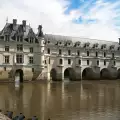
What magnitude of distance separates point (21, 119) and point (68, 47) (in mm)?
41213

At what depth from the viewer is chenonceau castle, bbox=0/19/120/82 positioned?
44406 millimetres

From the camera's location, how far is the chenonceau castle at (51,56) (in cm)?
4441

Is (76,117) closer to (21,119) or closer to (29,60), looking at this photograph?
(21,119)

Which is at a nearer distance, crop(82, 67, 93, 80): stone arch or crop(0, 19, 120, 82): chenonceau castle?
crop(0, 19, 120, 82): chenonceau castle

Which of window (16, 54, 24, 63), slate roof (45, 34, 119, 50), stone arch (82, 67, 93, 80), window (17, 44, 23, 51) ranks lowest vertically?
stone arch (82, 67, 93, 80)

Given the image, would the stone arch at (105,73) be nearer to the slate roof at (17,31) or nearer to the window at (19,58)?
the slate roof at (17,31)

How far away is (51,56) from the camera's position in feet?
167

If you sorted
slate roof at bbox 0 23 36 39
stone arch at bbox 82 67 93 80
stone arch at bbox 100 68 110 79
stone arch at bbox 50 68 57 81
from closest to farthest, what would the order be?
slate roof at bbox 0 23 36 39
stone arch at bbox 50 68 57 81
stone arch at bbox 82 67 93 80
stone arch at bbox 100 68 110 79

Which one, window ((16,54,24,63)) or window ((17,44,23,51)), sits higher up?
window ((17,44,23,51))

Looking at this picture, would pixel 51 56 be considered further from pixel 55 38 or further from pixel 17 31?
pixel 17 31

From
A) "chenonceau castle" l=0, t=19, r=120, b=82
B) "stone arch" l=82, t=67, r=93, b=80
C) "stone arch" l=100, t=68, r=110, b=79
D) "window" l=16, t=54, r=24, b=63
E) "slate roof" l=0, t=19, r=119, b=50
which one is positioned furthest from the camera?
"stone arch" l=100, t=68, r=110, b=79

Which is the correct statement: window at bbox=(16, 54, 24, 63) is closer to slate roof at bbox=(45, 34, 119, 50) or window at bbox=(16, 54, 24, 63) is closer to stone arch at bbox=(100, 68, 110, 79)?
slate roof at bbox=(45, 34, 119, 50)

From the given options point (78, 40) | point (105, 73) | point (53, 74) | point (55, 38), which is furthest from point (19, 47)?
point (105, 73)

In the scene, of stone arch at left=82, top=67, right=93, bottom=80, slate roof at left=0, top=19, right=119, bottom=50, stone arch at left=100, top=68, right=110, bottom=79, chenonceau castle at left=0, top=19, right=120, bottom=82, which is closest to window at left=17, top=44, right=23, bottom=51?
chenonceau castle at left=0, top=19, right=120, bottom=82
